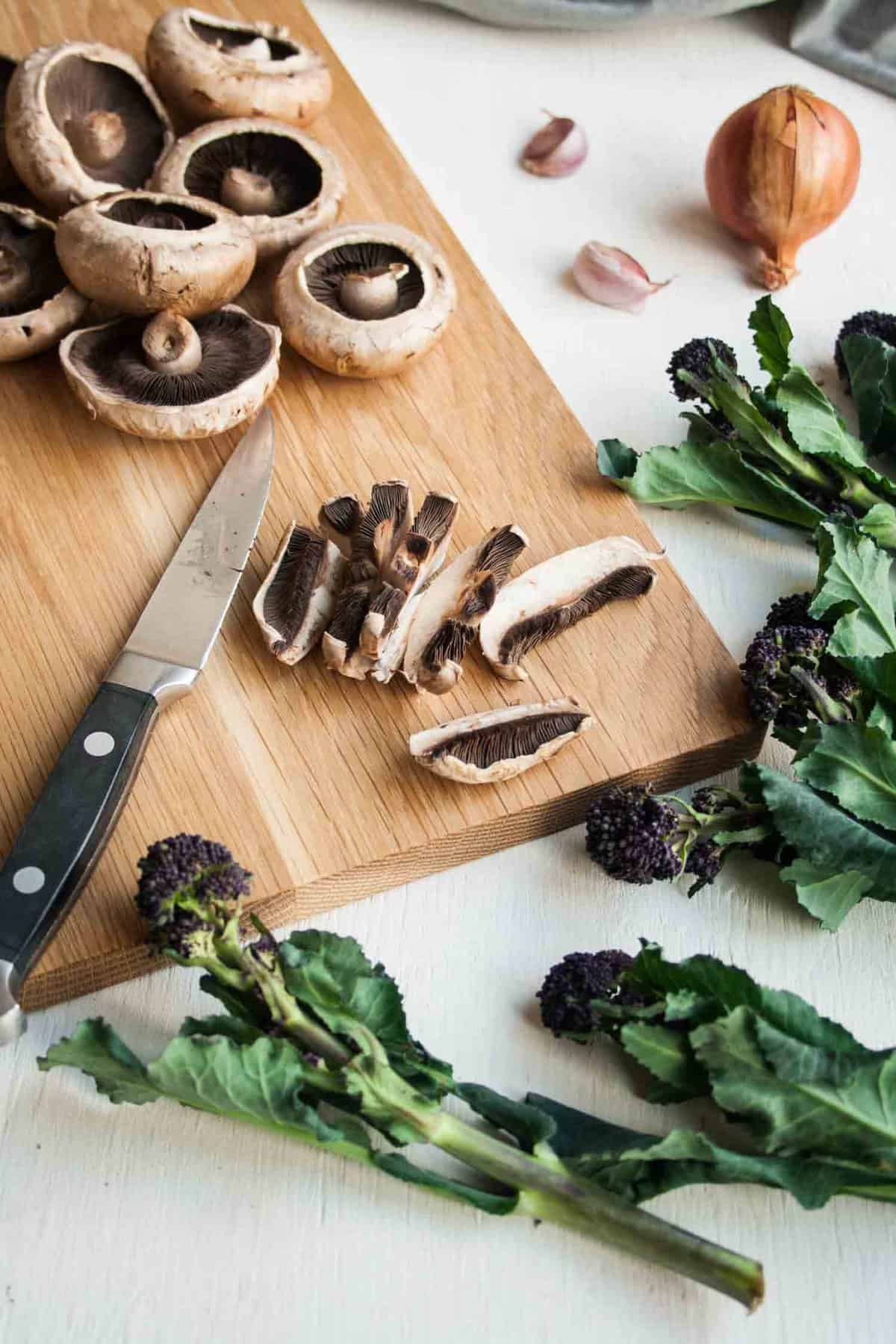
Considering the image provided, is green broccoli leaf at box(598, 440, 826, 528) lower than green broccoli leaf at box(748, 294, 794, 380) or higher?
lower

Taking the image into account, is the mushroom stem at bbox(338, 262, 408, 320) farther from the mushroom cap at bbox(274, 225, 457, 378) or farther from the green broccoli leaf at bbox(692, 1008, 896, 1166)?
the green broccoli leaf at bbox(692, 1008, 896, 1166)

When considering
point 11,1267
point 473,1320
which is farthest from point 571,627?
point 11,1267

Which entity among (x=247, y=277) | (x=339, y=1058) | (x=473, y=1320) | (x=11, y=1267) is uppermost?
(x=247, y=277)

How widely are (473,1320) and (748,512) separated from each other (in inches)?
48.2

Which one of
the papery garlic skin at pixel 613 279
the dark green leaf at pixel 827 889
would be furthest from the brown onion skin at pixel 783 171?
the dark green leaf at pixel 827 889

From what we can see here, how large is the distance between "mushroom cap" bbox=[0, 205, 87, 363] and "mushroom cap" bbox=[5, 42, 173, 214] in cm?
6

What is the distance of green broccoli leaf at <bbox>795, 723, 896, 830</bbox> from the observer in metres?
1.56

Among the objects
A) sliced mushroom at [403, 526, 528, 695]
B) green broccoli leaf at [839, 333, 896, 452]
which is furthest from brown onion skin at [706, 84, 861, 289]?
sliced mushroom at [403, 526, 528, 695]

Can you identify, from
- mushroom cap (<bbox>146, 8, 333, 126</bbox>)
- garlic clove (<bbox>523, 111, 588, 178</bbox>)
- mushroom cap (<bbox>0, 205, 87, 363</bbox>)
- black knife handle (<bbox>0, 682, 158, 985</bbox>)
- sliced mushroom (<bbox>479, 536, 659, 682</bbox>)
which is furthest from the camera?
garlic clove (<bbox>523, 111, 588, 178</bbox>)

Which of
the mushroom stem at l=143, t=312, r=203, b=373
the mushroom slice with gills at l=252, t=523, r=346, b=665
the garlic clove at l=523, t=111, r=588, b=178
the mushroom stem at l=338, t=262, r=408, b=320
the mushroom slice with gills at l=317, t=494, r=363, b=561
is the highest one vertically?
the garlic clove at l=523, t=111, r=588, b=178

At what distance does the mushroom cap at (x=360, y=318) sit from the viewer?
197 centimetres

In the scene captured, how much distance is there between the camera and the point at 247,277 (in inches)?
77.8

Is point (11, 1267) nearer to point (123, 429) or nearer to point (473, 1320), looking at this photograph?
point (473, 1320)

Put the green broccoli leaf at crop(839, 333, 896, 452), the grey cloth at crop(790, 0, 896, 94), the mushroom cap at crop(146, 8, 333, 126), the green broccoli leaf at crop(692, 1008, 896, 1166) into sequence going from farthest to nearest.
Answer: the grey cloth at crop(790, 0, 896, 94) → the mushroom cap at crop(146, 8, 333, 126) → the green broccoli leaf at crop(839, 333, 896, 452) → the green broccoli leaf at crop(692, 1008, 896, 1166)
